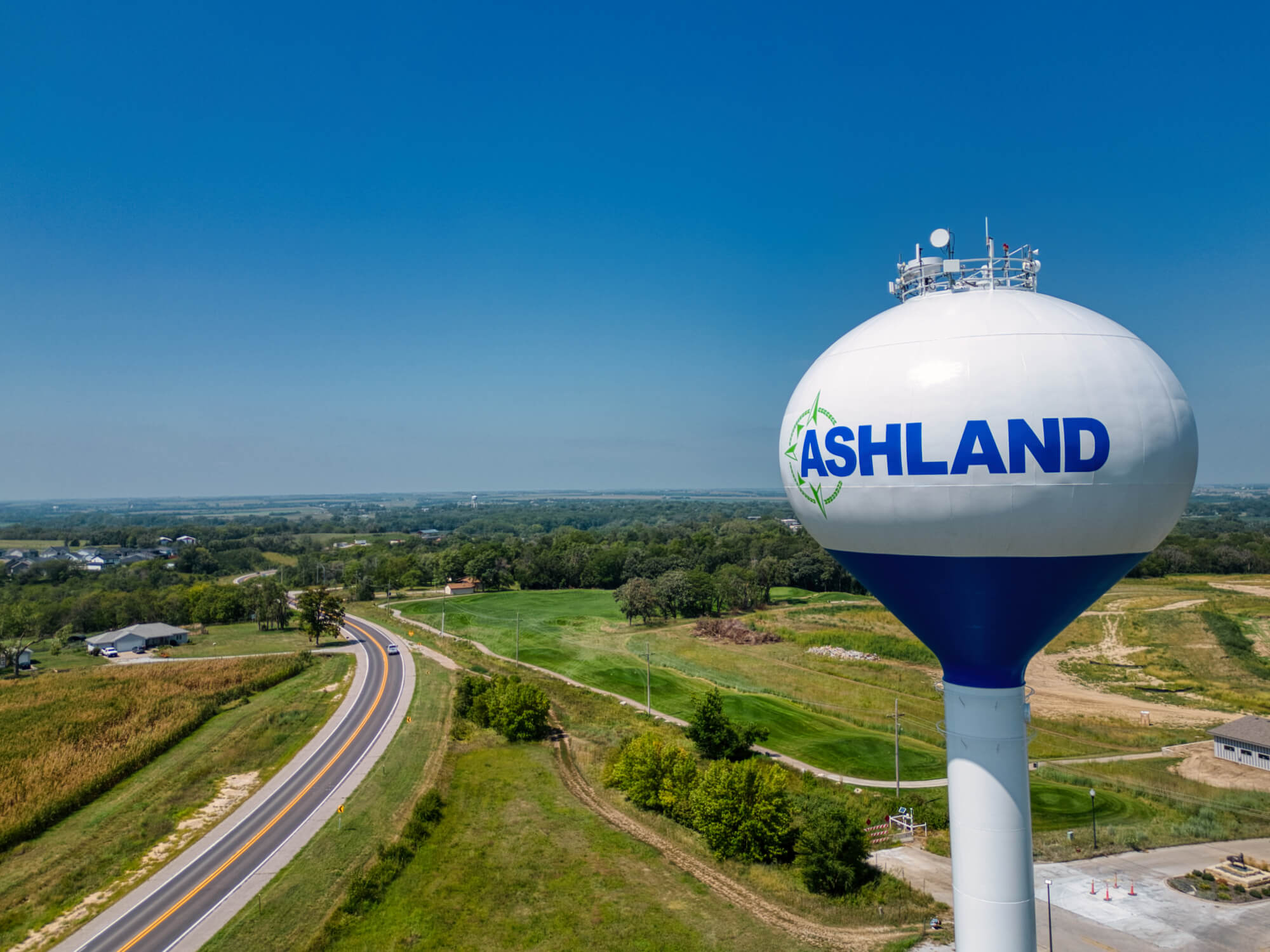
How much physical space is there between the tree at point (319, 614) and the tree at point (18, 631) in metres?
28.1

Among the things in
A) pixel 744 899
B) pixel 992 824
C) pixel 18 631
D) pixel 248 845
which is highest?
pixel 992 824

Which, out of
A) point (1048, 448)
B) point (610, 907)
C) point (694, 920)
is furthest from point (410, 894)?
point (1048, 448)

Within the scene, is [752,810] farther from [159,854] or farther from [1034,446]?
[159,854]

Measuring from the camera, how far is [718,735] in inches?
1651

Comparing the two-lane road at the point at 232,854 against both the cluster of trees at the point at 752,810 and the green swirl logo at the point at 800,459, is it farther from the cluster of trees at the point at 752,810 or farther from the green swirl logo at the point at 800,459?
the green swirl logo at the point at 800,459

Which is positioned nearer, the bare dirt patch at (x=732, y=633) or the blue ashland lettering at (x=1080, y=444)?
the blue ashland lettering at (x=1080, y=444)

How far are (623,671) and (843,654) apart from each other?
24.1 metres

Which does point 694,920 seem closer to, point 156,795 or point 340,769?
point 340,769

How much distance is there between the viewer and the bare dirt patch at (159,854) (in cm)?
2623

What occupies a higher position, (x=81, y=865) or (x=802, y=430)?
(x=802, y=430)

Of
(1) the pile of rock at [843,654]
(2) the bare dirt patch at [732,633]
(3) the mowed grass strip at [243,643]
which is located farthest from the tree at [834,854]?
(3) the mowed grass strip at [243,643]

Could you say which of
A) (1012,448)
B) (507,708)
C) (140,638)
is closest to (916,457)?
(1012,448)

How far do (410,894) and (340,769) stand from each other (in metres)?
17.2

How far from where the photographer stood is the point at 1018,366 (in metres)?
14.6
